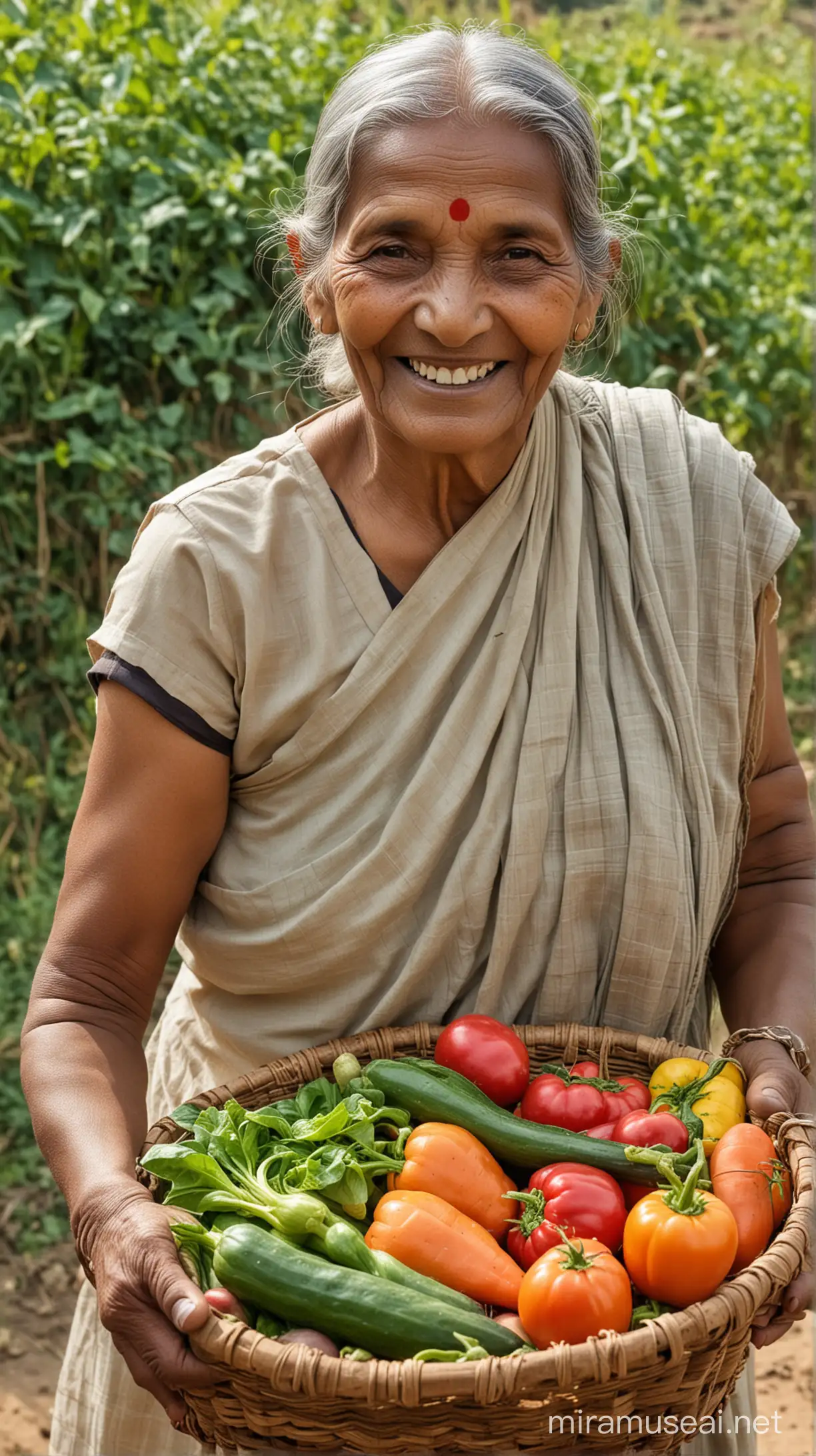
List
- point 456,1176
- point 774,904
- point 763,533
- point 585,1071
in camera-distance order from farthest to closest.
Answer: point 774,904
point 763,533
point 585,1071
point 456,1176

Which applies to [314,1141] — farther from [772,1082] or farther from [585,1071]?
[772,1082]

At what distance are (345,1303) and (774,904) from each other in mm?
1134

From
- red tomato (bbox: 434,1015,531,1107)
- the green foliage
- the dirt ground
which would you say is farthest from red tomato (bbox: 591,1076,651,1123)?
the green foliage

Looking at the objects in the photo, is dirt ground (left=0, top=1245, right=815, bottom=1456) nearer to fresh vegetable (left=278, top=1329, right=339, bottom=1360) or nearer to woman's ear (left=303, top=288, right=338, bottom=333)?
fresh vegetable (left=278, top=1329, right=339, bottom=1360)

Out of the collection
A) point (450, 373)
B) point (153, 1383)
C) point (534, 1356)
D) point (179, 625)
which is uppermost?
point (450, 373)

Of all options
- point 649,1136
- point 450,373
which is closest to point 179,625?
point 450,373

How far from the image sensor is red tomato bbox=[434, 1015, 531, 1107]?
2.18 meters

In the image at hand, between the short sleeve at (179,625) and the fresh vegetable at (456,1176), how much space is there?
688 millimetres

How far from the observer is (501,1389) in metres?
1.68

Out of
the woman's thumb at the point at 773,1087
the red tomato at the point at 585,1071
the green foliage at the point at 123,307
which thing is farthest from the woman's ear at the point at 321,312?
the green foliage at the point at 123,307

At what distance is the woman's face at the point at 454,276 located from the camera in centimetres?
218

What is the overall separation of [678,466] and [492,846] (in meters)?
0.70

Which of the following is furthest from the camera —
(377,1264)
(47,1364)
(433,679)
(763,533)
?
(47,1364)

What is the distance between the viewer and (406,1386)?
5.51ft
